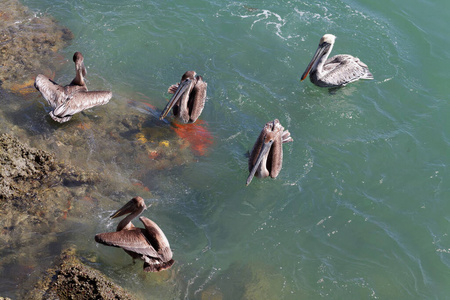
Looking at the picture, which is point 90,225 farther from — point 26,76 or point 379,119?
point 379,119

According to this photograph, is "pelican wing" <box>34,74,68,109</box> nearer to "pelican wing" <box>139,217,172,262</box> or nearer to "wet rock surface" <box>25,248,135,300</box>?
"pelican wing" <box>139,217,172,262</box>

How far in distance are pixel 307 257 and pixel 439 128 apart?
15.6ft

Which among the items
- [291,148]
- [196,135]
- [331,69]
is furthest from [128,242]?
[331,69]

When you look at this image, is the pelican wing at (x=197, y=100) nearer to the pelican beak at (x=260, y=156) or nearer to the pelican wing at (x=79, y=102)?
the pelican wing at (x=79, y=102)

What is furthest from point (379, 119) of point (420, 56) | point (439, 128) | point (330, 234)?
point (330, 234)

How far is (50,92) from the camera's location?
839cm

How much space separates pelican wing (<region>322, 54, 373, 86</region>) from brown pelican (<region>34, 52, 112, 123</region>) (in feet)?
17.0

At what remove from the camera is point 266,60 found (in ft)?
35.8

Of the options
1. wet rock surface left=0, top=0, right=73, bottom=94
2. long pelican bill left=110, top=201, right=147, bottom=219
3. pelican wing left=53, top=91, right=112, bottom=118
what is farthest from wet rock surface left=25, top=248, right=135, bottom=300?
wet rock surface left=0, top=0, right=73, bottom=94

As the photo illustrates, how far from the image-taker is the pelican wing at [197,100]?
9125 millimetres

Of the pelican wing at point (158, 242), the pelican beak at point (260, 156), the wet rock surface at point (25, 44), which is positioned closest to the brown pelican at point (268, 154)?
the pelican beak at point (260, 156)

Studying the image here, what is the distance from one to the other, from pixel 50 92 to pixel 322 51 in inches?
232

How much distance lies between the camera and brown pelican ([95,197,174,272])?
6.18 metres

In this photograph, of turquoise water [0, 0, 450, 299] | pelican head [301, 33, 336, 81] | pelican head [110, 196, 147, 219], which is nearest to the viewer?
pelican head [110, 196, 147, 219]
